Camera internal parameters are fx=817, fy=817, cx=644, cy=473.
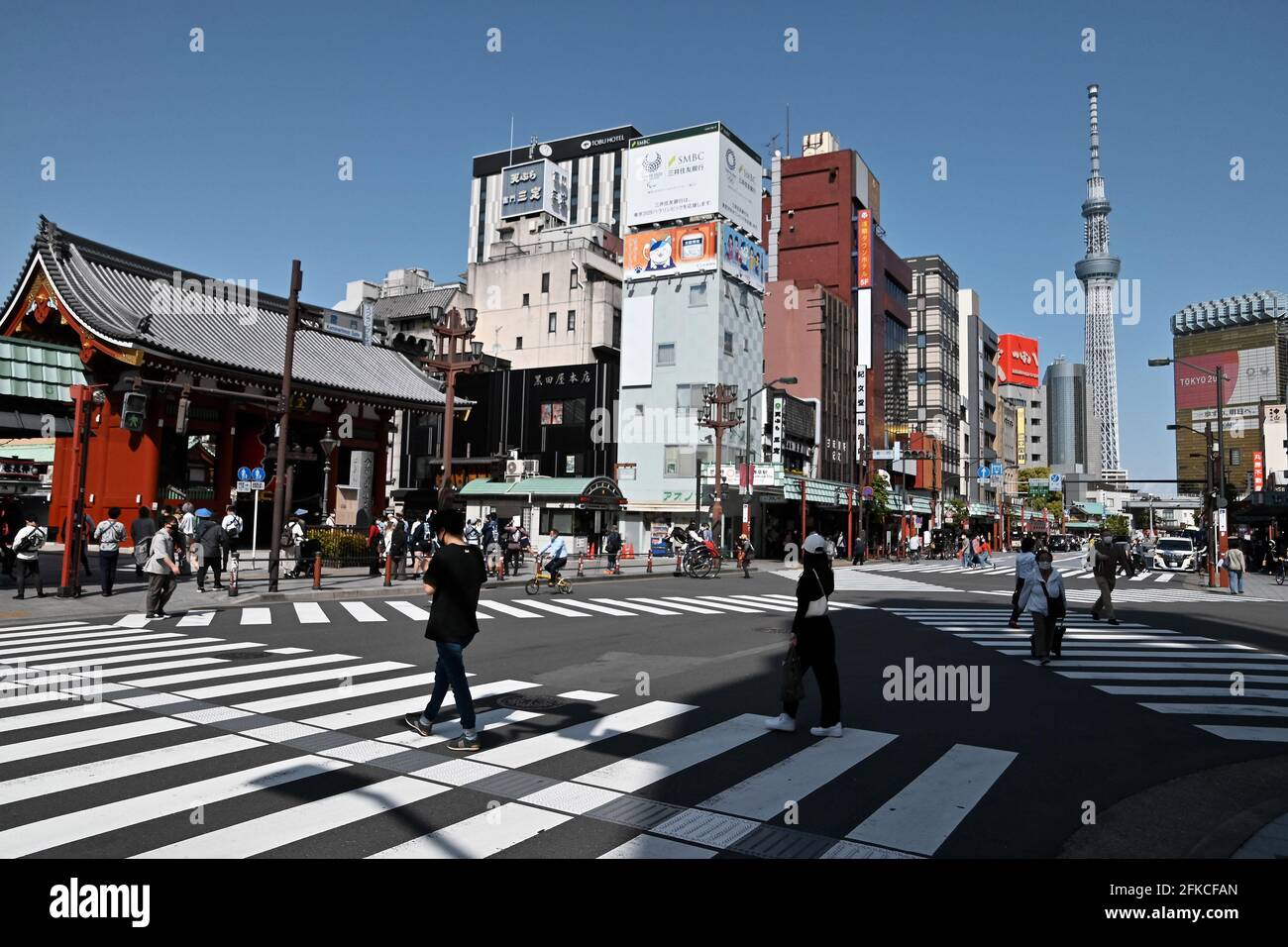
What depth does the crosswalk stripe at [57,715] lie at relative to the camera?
23.4ft

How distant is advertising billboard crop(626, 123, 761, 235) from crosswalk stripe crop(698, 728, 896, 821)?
174ft

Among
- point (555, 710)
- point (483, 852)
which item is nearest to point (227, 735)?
point (555, 710)

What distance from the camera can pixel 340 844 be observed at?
4578 millimetres

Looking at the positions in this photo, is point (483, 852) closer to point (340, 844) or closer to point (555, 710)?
point (340, 844)

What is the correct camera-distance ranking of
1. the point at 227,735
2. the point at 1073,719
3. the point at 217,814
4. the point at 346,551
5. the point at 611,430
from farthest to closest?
the point at 611,430 < the point at 346,551 < the point at 1073,719 < the point at 227,735 < the point at 217,814

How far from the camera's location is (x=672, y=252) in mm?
56656

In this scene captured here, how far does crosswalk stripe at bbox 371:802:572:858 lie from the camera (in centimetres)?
451

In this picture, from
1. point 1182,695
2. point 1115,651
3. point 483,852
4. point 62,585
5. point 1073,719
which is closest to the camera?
point 483,852

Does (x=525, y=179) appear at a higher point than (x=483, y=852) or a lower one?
higher

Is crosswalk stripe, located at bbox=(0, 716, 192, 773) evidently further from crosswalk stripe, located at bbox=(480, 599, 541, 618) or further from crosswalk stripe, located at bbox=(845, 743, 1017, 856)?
crosswalk stripe, located at bbox=(480, 599, 541, 618)

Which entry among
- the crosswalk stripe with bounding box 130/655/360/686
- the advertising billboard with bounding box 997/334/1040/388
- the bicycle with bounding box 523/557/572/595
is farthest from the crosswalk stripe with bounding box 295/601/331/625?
the advertising billboard with bounding box 997/334/1040/388

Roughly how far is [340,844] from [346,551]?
2485 cm

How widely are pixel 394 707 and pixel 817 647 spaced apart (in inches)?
167

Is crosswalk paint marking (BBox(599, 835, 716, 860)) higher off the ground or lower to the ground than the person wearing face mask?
lower
